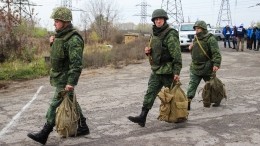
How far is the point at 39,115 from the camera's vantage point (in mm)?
7879

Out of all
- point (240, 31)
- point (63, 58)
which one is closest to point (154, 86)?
point (63, 58)

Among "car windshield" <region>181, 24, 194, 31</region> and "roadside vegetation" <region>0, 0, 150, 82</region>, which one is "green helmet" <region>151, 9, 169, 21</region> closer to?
"roadside vegetation" <region>0, 0, 150, 82</region>

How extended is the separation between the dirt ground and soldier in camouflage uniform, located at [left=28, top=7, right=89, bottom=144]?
0.41 m

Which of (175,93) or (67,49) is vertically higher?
(67,49)

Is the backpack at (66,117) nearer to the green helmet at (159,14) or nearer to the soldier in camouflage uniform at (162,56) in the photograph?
the soldier in camouflage uniform at (162,56)

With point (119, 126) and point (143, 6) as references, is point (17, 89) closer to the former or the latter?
point (119, 126)

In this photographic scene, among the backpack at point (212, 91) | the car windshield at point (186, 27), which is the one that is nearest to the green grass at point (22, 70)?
the backpack at point (212, 91)

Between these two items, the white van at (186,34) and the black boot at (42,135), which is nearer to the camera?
the black boot at (42,135)

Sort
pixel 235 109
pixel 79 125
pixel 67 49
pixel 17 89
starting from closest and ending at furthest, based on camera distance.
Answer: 1. pixel 67 49
2. pixel 79 125
3. pixel 235 109
4. pixel 17 89

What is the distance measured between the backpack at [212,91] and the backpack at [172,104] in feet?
5.22

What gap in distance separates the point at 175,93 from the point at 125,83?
5.93m

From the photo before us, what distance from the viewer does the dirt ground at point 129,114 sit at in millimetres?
5863

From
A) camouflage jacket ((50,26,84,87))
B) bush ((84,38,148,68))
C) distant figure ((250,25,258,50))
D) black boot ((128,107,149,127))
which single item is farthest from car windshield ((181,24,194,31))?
camouflage jacket ((50,26,84,87))

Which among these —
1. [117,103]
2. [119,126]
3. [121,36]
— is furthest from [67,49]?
[121,36]
